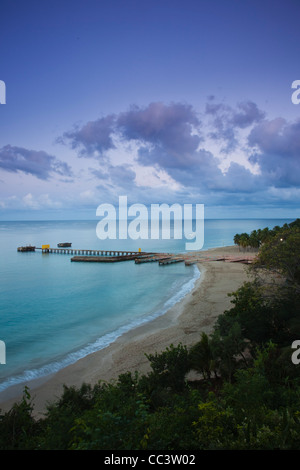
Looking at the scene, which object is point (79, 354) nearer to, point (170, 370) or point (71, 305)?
point (170, 370)

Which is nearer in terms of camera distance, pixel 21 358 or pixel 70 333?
pixel 21 358

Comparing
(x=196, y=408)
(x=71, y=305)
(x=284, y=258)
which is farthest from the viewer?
(x=71, y=305)

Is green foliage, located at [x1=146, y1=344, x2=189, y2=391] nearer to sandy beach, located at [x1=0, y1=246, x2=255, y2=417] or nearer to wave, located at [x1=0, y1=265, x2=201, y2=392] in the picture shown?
sandy beach, located at [x1=0, y1=246, x2=255, y2=417]

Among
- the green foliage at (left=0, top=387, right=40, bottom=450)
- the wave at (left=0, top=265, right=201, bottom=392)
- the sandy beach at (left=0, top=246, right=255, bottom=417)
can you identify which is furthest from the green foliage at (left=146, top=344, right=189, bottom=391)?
the wave at (left=0, top=265, right=201, bottom=392)

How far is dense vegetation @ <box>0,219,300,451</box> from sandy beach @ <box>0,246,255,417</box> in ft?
→ 6.69

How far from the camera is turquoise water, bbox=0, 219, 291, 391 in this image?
21.2 metres

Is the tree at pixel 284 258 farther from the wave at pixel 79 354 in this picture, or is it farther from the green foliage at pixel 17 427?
the green foliage at pixel 17 427

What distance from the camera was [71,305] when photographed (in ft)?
116

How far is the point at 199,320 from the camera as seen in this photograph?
25.4m

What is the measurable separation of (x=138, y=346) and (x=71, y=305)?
55.4 feet

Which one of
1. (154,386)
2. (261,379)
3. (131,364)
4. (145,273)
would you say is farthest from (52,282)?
(261,379)

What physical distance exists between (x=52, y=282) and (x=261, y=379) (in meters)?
45.6

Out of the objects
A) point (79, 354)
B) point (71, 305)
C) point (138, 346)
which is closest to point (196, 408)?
point (138, 346)
